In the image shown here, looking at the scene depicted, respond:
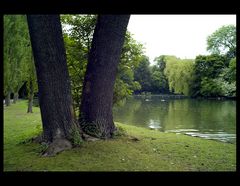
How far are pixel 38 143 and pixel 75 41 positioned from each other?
4918mm

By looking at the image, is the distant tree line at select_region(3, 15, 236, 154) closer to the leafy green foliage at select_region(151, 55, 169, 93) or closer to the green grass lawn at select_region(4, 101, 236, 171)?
the green grass lawn at select_region(4, 101, 236, 171)

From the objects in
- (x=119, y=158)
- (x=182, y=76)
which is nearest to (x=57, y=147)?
(x=119, y=158)

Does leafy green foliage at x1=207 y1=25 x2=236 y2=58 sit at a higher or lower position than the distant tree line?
higher

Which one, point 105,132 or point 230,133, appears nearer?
point 105,132

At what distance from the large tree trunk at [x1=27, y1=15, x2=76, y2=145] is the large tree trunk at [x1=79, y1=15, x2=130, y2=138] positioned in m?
0.78

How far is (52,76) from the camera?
6.17 m

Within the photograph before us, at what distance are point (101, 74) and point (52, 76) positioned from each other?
1.31m

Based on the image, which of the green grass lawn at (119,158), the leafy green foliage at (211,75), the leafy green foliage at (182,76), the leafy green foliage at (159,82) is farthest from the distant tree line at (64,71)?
the leafy green foliage at (159,82)

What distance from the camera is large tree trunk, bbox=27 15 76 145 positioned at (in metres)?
6.07

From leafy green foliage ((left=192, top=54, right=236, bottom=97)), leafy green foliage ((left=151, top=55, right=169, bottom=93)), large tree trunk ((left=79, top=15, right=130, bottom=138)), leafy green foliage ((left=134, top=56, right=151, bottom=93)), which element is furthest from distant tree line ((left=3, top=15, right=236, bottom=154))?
leafy green foliage ((left=151, top=55, right=169, bottom=93))

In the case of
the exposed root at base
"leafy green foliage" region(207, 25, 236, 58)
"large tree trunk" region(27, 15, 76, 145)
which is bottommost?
the exposed root at base

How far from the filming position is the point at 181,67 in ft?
187
